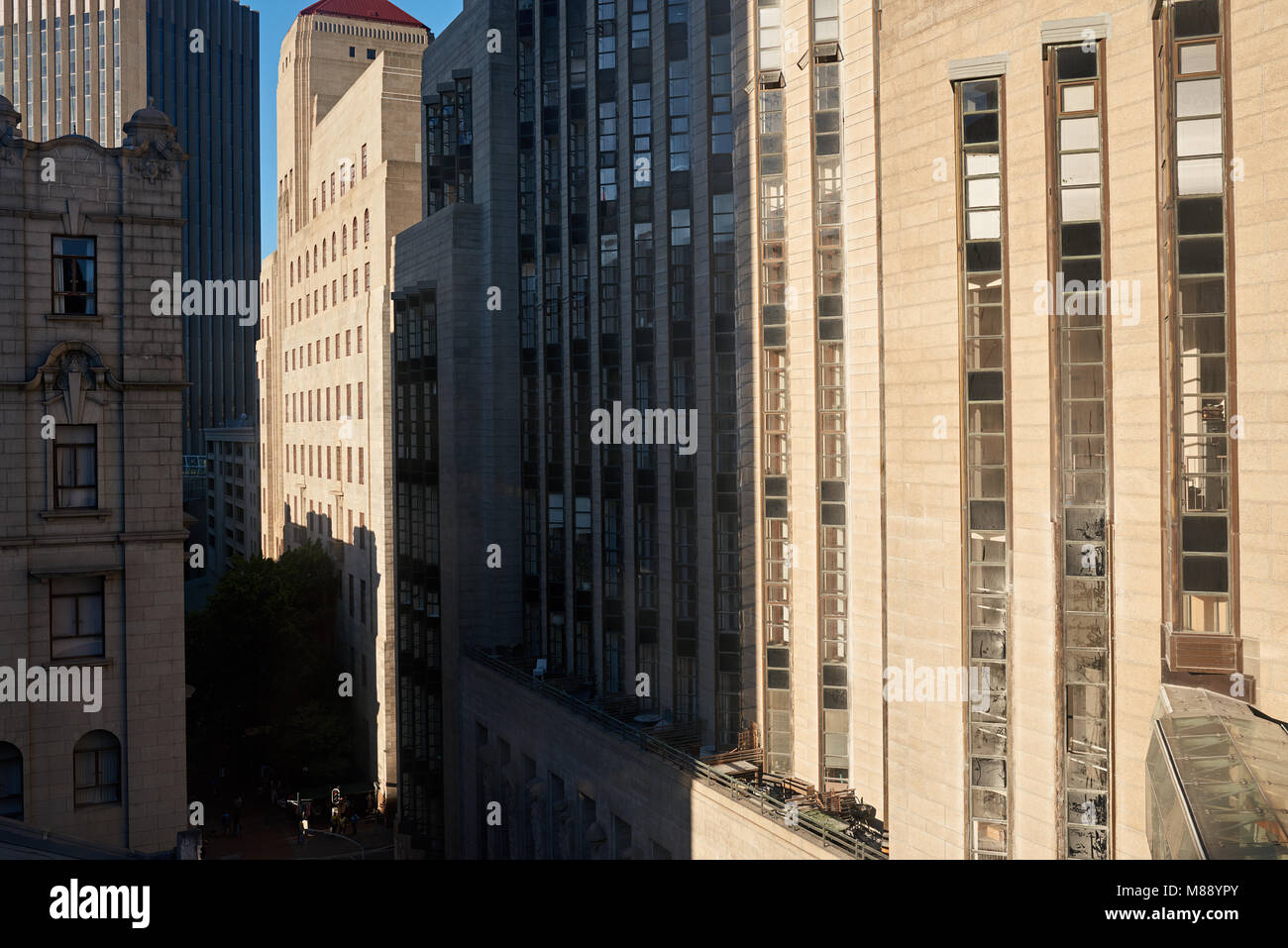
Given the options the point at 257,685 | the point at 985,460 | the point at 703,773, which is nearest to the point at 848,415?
the point at 985,460

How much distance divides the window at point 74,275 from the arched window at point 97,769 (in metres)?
11.4

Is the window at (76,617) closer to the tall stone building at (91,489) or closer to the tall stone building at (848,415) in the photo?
the tall stone building at (91,489)

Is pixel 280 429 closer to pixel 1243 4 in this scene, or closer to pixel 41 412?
pixel 41 412

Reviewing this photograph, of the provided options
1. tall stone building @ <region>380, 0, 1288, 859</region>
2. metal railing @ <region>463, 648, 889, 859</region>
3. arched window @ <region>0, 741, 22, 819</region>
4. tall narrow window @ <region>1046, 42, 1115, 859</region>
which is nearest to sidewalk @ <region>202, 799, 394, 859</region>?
tall stone building @ <region>380, 0, 1288, 859</region>

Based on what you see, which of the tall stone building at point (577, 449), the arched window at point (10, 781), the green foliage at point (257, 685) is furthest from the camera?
the green foliage at point (257, 685)

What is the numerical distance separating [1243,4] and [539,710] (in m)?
32.8

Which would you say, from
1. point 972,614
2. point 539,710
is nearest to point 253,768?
point 539,710

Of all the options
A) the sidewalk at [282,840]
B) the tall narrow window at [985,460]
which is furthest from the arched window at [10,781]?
the sidewalk at [282,840]

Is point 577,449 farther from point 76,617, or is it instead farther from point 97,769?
point 97,769

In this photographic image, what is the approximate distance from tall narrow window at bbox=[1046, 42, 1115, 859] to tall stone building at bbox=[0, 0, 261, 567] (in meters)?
107

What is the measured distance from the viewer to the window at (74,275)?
98.5ft

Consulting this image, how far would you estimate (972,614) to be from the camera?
24250 mm

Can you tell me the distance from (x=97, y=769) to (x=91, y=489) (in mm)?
7513

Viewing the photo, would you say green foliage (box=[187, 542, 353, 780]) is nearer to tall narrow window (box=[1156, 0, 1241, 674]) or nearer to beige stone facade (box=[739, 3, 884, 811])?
beige stone facade (box=[739, 3, 884, 811])
